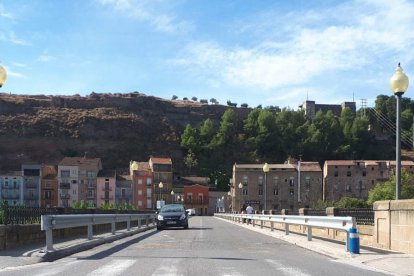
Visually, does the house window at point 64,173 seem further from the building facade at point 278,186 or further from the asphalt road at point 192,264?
the asphalt road at point 192,264

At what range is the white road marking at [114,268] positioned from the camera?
1045cm

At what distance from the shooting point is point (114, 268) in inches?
443

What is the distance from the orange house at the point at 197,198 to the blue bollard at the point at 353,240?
128m

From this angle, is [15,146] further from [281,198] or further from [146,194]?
[281,198]

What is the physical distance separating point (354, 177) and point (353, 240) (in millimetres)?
123067

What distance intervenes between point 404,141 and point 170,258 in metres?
189

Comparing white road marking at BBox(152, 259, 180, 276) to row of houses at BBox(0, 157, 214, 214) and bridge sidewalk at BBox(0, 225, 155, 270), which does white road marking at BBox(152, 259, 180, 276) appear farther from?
row of houses at BBox(0, 157, 214, 214)

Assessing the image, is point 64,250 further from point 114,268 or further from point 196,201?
point 196,201

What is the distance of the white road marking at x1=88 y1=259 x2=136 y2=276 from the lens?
10453 mm

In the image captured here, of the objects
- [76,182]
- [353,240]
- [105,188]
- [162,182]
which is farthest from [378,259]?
[76,182]

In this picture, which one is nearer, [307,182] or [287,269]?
[287,269]

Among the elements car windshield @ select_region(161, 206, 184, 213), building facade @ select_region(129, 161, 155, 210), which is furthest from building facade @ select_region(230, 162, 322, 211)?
car windshield @ select_region(161, 206, 184, 213)

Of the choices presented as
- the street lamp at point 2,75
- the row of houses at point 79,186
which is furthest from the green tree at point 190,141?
the street lamp at point 2,75

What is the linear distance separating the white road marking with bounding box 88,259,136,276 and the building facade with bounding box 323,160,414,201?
401 ft
